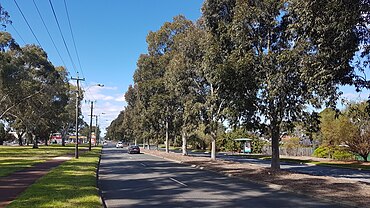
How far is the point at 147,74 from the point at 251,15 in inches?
1266

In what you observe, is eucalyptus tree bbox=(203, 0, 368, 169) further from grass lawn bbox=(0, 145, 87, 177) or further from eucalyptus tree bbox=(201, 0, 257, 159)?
grass lawn bbox=(0, 145, 87, 177)

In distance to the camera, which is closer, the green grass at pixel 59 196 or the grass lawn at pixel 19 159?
the green grass at pixel 59 196

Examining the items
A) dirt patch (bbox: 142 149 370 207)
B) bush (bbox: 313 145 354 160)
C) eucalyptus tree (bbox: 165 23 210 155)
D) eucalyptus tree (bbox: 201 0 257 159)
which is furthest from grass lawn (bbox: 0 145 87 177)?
bush (bbox: 313 145 354 160)

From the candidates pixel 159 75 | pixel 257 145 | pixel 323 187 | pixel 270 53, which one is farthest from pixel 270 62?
pixel 257 145

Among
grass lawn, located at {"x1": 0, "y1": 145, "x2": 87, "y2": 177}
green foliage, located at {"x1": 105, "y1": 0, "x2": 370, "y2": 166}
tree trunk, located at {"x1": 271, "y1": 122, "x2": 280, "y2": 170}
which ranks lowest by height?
grass lawn, located at {"x1": 0, "y1": 145, "x2": 87, "y2": 177}

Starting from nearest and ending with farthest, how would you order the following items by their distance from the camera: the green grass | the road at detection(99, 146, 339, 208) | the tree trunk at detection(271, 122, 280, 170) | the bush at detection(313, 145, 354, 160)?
the green grass, the road at detection(99, 146, 339, 208), the tree trunk at detection(271, 122, 280, 170), the bush at detection(313, 145, 354, 160)

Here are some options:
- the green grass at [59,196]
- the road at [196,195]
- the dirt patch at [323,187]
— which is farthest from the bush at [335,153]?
the green grass at [59,196]

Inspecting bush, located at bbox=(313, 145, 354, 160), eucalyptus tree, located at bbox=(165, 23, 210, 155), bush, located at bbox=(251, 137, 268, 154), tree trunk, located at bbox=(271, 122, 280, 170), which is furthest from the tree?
bush, located at bbox=(251, 137, 268, 154)

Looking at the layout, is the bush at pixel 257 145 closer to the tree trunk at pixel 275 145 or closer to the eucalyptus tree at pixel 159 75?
the eucalyptus tree at pixel 159 75

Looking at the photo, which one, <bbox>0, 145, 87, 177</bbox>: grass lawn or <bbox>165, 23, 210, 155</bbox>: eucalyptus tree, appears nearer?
<bbox>0, 145, 87, 177</bbox>: grass lawn

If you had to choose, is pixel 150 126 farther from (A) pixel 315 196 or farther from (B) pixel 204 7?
(A) pixel 315 196


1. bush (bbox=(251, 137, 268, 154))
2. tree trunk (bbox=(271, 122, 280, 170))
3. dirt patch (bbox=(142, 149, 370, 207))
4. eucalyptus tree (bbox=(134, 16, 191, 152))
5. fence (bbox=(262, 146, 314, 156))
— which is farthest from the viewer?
bush (bbox=(251, 137, 268, 154))

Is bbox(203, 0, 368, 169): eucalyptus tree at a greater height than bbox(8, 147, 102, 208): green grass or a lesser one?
greater

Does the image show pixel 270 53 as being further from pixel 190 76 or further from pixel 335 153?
pixel 335 153
